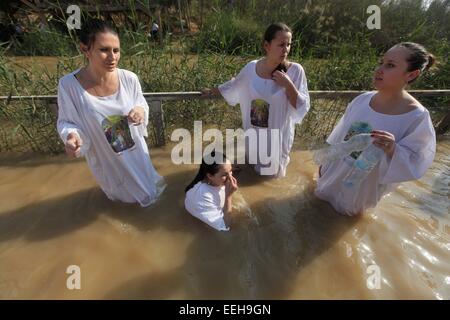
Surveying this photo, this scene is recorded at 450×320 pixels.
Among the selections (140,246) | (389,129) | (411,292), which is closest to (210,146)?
(140,246)

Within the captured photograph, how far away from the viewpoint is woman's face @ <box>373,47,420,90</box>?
195 cm

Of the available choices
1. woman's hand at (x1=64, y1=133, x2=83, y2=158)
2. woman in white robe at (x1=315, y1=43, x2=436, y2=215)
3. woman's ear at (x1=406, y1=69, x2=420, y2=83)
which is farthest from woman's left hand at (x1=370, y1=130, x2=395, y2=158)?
woman's hand at (x1=64, y1=133, x2=83, y2=158)

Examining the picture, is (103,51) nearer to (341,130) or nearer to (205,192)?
(205,192)

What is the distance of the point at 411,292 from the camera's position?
7.33 ft

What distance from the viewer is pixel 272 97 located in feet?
8.89

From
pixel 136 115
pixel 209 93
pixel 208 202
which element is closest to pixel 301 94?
pixel 209 93

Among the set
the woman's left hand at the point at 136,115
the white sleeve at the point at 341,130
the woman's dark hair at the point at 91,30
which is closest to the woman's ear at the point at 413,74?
the white sleeve at the point at 341,130

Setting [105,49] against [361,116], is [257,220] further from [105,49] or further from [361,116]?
[105,49]

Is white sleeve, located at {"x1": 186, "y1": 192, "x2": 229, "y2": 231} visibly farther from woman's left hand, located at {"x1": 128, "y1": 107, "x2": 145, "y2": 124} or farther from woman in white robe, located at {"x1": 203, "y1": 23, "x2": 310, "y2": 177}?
woman in white robe, located at {"x1": 203, "y1": 23, "x2": 310, "y2": 177}

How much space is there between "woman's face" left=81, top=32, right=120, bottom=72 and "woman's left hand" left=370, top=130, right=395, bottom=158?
1785 mm

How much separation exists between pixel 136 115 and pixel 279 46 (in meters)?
→ 1.24

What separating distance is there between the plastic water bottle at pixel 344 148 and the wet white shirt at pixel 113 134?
1.45 meters

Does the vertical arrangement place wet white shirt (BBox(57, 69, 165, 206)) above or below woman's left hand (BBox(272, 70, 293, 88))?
below

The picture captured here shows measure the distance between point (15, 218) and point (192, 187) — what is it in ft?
5.46
